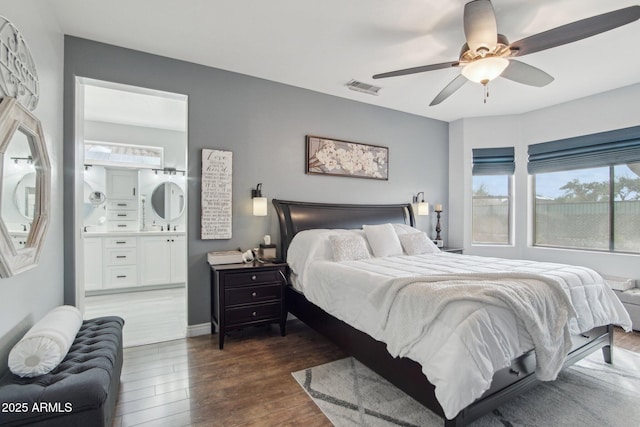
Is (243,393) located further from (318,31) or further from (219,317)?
(318,31)

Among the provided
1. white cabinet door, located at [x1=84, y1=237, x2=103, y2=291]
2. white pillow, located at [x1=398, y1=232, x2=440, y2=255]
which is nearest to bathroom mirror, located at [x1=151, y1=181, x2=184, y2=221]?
white cabinet door, located at [x1=84, y1=237, x2=103, y2=291]

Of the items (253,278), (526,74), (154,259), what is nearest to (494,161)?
(526,74)

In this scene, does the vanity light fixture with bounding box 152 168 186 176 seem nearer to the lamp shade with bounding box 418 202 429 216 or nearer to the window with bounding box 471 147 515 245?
the lamp shade with bounding box 418 202 429 216

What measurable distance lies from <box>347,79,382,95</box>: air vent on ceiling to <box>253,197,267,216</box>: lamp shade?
180 centimetres

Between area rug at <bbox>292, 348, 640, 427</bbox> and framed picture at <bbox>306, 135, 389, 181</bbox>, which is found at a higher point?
framed picture at <bbox>306, 135, 389, 181</bbox>

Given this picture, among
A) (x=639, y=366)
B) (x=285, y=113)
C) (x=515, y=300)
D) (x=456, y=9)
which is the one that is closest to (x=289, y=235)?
(x=285, y=113)

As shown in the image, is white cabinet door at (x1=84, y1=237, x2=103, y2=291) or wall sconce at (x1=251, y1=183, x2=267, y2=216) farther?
white cabinet door at (x1=84, y1=237, x2=103, y2=291)

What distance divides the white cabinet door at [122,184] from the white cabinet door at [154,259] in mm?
997

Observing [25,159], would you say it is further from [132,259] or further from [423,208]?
[423,208]

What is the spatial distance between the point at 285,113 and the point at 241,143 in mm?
706

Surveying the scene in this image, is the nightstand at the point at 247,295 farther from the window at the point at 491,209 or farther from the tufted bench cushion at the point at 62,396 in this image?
the window at the point at 491,209

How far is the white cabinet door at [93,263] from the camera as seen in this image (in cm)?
474

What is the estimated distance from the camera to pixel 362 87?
152 inches

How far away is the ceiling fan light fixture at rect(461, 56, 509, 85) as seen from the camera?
221 centimetres
